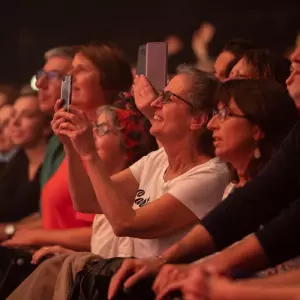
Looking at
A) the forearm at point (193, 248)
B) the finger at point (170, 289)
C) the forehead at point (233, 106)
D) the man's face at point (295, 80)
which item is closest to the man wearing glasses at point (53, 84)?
the forehead at point (233, 106)

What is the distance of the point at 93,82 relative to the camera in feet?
9.89

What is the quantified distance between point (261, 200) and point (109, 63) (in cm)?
133

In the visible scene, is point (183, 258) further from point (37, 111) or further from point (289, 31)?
point (289, 31)

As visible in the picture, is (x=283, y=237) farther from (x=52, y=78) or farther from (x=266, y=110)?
(x=52, y=78)

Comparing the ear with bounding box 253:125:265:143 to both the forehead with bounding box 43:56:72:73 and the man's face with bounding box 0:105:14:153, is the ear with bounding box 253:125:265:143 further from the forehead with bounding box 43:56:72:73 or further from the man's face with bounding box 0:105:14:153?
the man's face with bounding box 0:105:14:153

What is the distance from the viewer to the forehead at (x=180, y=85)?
248cm

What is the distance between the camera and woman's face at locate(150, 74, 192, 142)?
2465 millimetres

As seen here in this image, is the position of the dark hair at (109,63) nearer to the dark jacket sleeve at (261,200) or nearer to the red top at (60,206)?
the red top at (60,206)

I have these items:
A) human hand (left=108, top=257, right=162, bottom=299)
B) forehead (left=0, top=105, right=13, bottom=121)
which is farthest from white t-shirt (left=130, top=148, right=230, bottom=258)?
forehead (left=0, top=105, right=13, bottom=121)

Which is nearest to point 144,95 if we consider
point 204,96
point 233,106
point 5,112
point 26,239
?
point 204,96

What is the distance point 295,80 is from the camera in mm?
2217

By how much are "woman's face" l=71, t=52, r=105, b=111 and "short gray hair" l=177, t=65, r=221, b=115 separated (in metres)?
0.60

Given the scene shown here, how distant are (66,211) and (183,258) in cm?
119

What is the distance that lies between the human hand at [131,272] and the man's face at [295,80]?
2.26 feet
